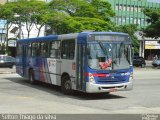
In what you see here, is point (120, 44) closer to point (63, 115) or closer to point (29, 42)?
point (63, 115)

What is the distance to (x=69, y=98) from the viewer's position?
57.7 ft

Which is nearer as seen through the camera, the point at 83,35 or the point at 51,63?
the point at 83,35

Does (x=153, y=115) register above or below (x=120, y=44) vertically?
below

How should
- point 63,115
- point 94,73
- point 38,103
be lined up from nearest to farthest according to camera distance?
point 63,115 → point 38,103 → point 94,73

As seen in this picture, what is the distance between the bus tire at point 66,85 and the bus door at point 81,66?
2.94 feet

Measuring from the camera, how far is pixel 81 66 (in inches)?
688

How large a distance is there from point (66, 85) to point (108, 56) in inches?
104

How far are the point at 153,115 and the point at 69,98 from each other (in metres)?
5.55

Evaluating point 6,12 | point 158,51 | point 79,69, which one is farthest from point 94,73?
point 158,51

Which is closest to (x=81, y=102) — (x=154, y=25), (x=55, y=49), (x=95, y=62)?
(x=95, y=62)

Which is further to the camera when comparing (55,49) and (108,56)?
(55,49)

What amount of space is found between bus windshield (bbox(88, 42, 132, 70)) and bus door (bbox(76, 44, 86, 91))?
359 millimetres

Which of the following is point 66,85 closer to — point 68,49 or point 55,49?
point 68,49

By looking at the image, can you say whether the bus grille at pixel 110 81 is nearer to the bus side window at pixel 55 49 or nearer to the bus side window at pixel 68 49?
the bus side window at pixel 68 49
